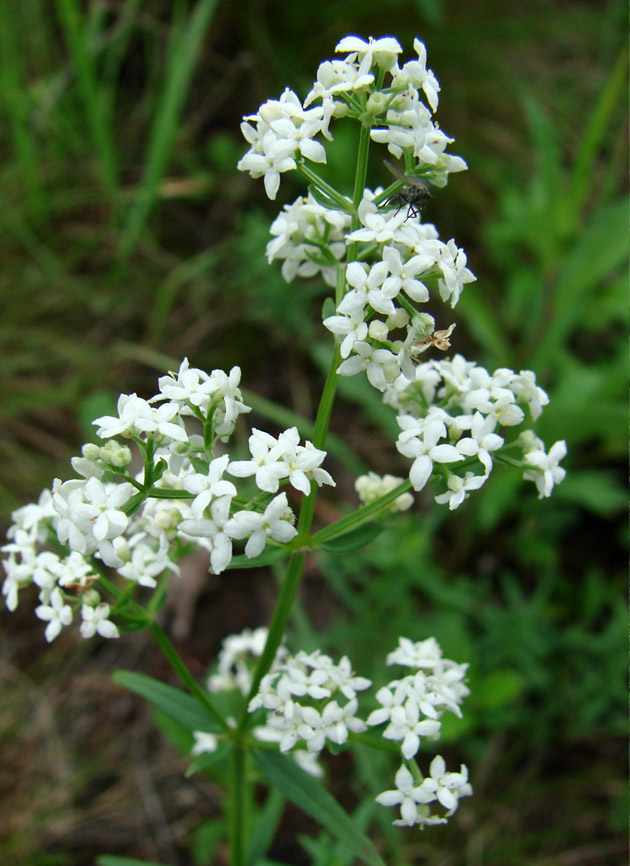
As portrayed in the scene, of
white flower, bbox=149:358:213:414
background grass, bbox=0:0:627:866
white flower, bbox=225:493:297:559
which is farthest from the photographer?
background grass, bbox=0:0:627:866

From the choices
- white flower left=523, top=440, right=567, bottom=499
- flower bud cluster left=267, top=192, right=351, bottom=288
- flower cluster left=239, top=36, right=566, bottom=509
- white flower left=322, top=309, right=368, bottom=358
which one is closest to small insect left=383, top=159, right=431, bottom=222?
flower cluster left=239, top=36, right=566, bottom=509

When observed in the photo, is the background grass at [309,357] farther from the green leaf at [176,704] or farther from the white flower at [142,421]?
the white flower at [142,421]

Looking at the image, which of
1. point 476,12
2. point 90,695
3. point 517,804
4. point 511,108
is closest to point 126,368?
point 90,695

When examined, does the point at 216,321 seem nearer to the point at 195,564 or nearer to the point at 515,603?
the point at 195,564

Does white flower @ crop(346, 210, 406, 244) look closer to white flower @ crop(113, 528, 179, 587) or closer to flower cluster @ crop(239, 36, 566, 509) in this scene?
flower cluster @ crop(239, 36, 566, 509)

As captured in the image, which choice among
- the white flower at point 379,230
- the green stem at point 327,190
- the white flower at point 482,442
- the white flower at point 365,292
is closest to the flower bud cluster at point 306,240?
the green stem at point 327,190
